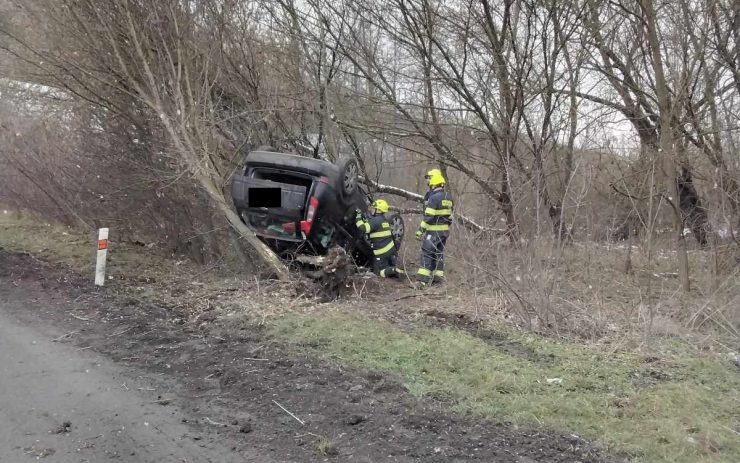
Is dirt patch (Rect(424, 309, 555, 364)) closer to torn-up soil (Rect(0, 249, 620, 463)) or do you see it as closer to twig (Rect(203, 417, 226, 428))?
torn-up soil (Rect(0, 249, 620, 463))

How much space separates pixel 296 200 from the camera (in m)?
7.52

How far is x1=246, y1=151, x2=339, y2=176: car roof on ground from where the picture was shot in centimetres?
747

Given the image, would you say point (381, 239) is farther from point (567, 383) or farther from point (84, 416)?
point (84, 416)

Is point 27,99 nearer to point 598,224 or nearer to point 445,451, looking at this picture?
point 598,224

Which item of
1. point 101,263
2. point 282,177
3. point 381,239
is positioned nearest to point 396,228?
point 381,239

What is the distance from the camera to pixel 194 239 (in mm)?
10086

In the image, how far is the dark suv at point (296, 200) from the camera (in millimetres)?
7488

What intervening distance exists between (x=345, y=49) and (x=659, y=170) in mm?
5598

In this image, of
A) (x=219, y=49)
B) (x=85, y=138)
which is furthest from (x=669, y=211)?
(x=85, y=138)

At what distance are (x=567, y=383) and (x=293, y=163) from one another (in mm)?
4321

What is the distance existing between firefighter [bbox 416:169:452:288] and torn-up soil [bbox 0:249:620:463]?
2.86m

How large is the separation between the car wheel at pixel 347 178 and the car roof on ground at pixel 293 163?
141 millimetres

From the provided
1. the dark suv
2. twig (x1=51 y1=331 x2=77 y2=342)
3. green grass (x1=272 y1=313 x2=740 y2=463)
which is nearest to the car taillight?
the dark suv

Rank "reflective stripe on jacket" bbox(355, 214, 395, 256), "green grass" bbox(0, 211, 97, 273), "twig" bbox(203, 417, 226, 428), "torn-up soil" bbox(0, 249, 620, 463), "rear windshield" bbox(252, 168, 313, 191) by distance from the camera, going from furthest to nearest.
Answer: "green grass" bbox(0, 211, 97, 273), "reflective stripe on jacket" bbox(355, 214, 395, 256), "rear windshield" bbox(252, 168, 313, 191), "twig" bbox(203, 417, 226, 428), "torn-up soil" bbox(0, 249, 620, 463)
